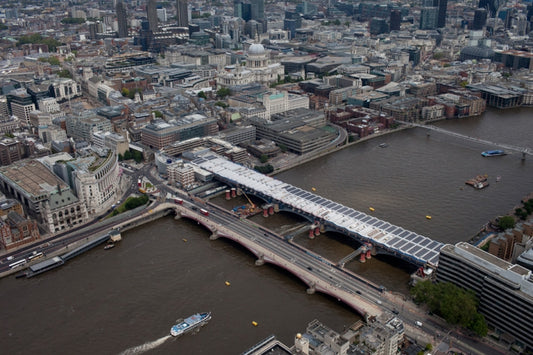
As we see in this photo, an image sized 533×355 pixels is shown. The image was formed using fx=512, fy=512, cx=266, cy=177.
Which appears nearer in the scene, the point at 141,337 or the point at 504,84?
the point at 141,337

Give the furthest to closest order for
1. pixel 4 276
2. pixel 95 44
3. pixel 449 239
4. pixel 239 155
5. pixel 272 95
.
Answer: pixel 95 44 < pixel 272 95 < pixel 239 155 < pixel 449 239 < pixel 4 276

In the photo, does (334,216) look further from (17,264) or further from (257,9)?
(257,9)

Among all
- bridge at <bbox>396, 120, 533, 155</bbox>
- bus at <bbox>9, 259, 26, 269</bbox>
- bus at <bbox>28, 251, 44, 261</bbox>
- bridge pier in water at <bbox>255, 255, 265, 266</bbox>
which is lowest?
bus at <bbox>9, 259, 26, 269</bbox>

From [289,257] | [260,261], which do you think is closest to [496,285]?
[289,257]

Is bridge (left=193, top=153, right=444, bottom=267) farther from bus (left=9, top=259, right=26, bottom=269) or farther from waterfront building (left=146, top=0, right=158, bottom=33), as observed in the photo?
waterfront building (left=146, top=0, right=158, bottom=33)

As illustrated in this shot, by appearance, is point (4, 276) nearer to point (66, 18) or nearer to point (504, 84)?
point (504, 84)

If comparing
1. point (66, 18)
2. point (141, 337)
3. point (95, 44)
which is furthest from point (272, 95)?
point (66, 18)

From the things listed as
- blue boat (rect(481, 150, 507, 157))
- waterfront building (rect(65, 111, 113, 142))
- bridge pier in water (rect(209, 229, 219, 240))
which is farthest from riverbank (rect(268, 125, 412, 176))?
waterfront building (rect(65, 111, 113, 142))
